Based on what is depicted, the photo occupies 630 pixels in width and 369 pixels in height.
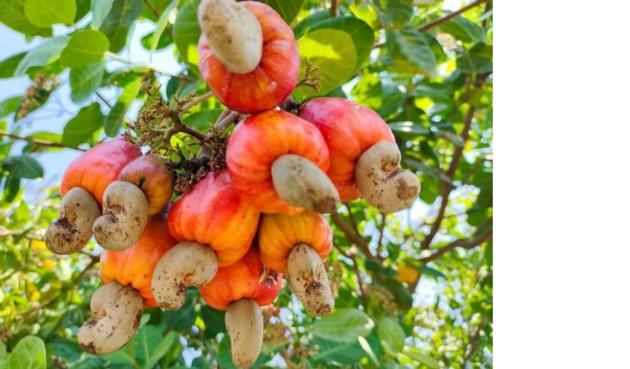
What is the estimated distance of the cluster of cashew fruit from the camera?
0.73 m

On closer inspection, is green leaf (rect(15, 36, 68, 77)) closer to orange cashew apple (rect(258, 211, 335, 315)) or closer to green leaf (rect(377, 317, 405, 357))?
orange cashew apple (rect(258, 211, 335, 315))

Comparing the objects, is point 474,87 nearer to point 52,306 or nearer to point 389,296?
point 389,296

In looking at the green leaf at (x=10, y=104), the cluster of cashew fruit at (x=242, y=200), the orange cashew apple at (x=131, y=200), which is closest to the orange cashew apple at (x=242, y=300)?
the cluster of cashew fruit at (x=242, y=200)

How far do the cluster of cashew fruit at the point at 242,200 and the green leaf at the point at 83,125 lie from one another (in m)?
0.64

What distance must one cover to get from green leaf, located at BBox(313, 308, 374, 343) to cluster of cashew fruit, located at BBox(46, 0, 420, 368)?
59 centimetres

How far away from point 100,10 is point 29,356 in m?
0.54

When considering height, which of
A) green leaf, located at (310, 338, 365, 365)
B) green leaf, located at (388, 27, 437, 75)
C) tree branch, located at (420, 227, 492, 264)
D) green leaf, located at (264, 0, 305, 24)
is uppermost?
green leaf, located at (264, 0, 305, 24)

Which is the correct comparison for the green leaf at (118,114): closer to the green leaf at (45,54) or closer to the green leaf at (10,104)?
the green leaf at (45,54)

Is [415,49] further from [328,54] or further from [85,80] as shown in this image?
[85,80]

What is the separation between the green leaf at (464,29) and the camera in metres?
1.62

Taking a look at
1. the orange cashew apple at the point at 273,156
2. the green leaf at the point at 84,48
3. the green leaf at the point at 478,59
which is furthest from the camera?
the green leaf at the point at 478,59

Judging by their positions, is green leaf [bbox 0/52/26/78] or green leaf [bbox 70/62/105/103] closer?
green leaf [bbox 70/62/105/103]

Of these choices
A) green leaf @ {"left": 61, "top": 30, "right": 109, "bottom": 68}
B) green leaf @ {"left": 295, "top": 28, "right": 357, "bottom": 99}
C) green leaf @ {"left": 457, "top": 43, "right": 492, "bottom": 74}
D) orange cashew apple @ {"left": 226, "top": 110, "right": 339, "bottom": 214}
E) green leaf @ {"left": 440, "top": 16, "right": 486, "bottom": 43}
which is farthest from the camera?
green leaf @ {"left": 457, "top": 43, "right": 492, "bottom": 74}

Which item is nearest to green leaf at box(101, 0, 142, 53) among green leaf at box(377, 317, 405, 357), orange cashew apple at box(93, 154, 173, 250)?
orange cashew apple at box(93, 154, 173, 250)
